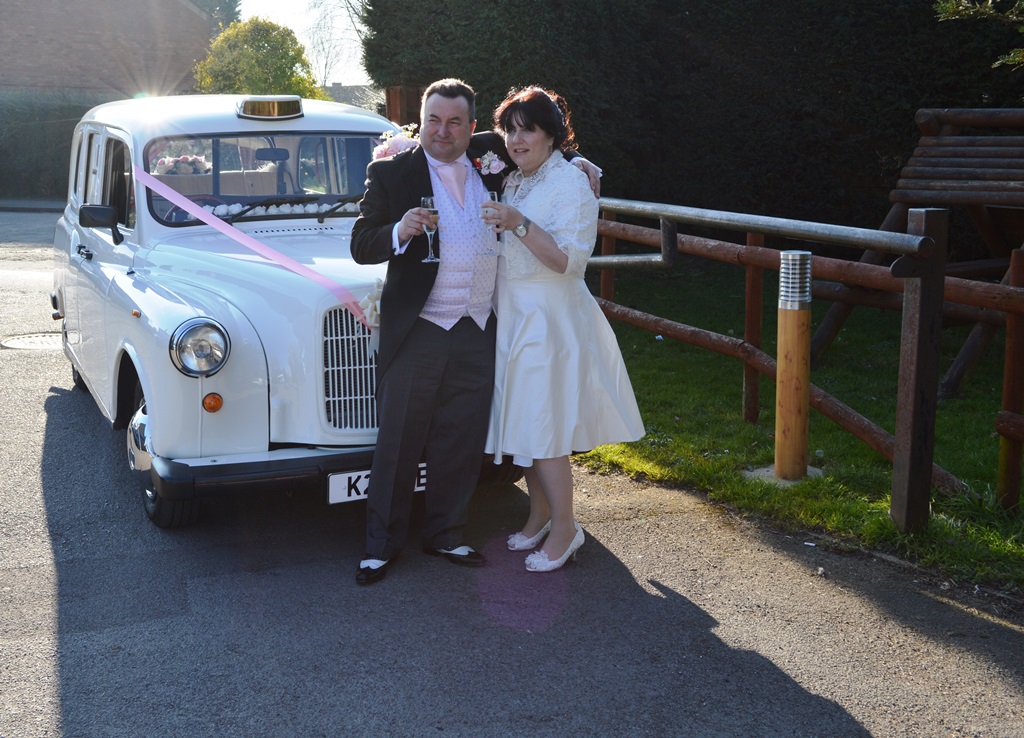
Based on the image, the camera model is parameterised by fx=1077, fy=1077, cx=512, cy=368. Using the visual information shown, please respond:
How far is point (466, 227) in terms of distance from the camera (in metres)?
4.51

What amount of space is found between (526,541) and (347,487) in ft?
2.81

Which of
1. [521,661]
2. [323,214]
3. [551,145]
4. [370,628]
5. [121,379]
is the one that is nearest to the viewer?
[521,661]

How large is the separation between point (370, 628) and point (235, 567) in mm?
936

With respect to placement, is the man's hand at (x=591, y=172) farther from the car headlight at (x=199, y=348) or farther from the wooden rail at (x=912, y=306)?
the car headlight at (x=199, y=348)

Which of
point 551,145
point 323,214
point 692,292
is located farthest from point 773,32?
point 551,145

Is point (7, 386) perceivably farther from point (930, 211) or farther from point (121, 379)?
point (930, 211)

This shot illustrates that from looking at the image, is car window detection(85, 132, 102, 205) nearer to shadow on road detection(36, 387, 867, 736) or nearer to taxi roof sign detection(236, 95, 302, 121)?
taxi roof sign detection(236, 95, 302, 121)

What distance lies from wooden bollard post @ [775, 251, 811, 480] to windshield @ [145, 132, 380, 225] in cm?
243

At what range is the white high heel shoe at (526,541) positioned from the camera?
193 inches

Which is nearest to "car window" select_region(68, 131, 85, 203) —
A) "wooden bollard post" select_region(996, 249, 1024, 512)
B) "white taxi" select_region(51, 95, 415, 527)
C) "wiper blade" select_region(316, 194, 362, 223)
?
"white taxi" select_region(51, 95, 415, 527)

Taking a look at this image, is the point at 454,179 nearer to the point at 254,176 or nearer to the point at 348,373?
Result: the point at 348,373

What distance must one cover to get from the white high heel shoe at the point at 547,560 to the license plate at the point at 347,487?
622 millimetres

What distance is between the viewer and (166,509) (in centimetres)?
508

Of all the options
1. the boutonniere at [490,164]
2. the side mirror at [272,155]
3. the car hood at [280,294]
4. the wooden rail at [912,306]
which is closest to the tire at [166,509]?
the car hood at [280,294]
